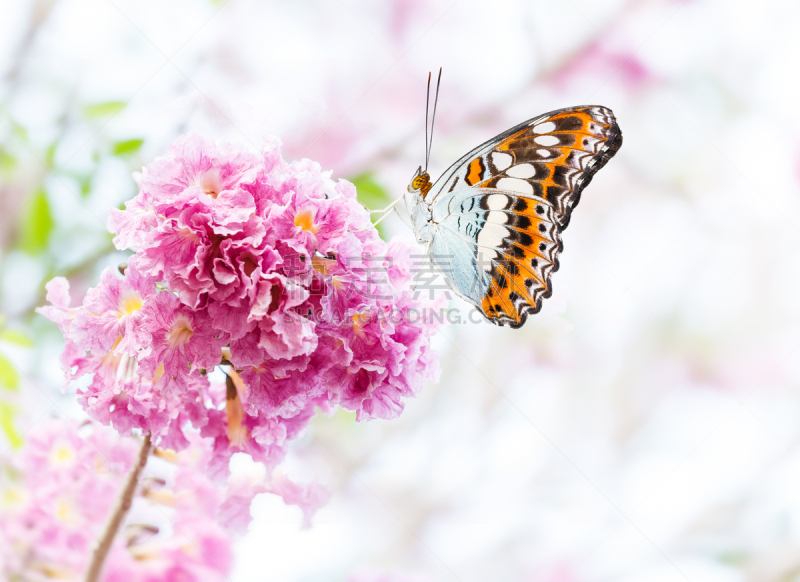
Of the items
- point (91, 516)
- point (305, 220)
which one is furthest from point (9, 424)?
point (305, 220)

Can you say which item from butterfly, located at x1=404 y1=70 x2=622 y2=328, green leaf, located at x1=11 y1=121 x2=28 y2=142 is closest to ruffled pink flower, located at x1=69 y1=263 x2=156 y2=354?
butterfly, located at x1=404 y1=70 x2=622 y2=328

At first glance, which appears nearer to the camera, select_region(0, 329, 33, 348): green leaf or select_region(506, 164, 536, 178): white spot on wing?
select_region(506, 164, 536, 178): white spot on wing

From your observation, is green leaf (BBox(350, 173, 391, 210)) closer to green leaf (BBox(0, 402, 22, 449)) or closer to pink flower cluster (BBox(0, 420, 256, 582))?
pink flower cluster (BBox(0, 420, 256, 582))

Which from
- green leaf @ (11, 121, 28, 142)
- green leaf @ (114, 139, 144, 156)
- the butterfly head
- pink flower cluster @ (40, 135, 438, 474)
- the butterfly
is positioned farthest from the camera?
green leaf @ (11, 121, 28, 142)

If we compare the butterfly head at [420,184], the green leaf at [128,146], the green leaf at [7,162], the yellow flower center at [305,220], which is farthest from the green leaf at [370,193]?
the green leaf at [7,162]

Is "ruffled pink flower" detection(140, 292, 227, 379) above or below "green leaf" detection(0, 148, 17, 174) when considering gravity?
below

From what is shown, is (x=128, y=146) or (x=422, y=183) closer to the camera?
(x=422, y=183)

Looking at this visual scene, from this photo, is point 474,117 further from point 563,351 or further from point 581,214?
point 563,351

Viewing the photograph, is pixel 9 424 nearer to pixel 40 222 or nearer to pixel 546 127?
pixel 40 222
